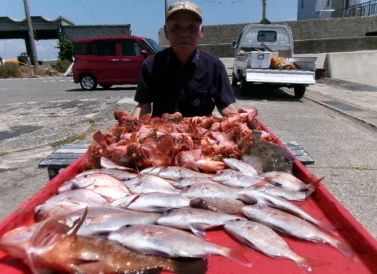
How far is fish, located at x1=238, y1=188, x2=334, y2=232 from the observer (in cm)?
183

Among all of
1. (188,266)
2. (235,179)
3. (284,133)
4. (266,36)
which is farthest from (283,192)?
(266,36)

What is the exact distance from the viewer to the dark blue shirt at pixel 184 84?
14.0 ft

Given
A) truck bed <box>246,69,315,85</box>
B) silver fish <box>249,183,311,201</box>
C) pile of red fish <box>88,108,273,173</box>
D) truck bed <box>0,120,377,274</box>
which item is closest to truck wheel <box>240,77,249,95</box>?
truck bed <box>246,69,315,85</box>

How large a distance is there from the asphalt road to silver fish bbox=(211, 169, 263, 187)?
2.13 m

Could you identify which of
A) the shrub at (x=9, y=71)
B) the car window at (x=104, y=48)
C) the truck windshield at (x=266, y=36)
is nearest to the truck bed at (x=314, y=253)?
the truck windshield at (x=266, y=36)

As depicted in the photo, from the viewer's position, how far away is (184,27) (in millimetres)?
3764

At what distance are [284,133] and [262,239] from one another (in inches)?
257

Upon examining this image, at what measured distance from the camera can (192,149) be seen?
2.75m

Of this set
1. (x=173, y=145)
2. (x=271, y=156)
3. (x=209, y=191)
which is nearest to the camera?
(x=209, y=191)

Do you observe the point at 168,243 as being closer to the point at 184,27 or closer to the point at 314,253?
the point at 314,253

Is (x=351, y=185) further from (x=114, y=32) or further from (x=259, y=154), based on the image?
(x=114, y=32)

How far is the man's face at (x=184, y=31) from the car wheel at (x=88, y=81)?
45.4 ft

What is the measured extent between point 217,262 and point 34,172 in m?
4.78

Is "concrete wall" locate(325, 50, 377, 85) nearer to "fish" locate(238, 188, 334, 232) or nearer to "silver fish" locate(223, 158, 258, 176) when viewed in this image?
"silver fish" locate(223, 158, 258, 176)
